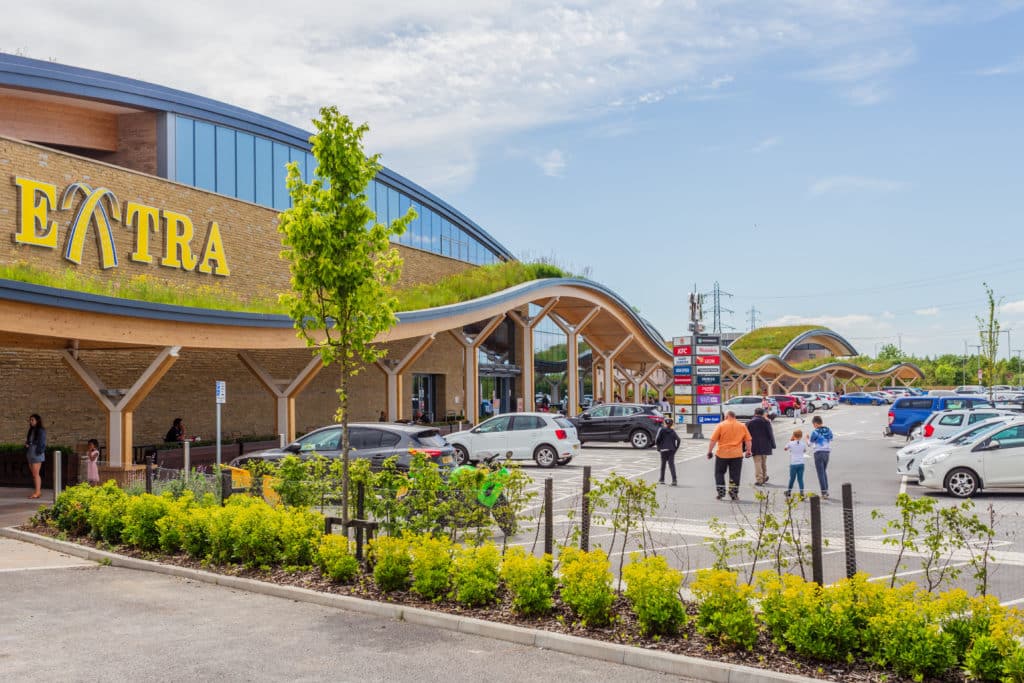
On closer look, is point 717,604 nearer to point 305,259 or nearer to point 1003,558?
point 1003,558

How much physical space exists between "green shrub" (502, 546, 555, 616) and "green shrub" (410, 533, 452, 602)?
2.45 ft

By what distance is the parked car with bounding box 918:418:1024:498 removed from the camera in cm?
1727

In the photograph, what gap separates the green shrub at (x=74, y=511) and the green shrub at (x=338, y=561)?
5.16 m

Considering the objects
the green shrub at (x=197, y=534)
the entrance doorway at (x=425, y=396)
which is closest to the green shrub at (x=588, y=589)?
the green shrub at (x=197, y=534)

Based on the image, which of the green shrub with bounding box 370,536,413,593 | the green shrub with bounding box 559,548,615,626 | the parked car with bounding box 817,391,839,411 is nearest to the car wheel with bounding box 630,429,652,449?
the green shrub with bounding box 370,536,413,593

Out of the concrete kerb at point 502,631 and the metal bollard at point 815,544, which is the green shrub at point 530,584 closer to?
the concrete kerb at point 502,631

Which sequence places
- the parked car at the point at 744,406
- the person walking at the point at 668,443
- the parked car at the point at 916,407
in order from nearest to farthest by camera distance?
1. the person walking at the point at 668,443
2. the parked car at the point at 916,407
3. the parked car at the point at 744,406

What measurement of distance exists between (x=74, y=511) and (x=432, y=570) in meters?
7.03

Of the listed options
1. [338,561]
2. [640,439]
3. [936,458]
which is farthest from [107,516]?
[640,439]

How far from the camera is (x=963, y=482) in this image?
17.5 m

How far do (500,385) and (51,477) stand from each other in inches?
1340

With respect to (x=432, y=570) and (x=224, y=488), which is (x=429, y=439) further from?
(x=432, y=570)

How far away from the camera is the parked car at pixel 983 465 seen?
17266 mm

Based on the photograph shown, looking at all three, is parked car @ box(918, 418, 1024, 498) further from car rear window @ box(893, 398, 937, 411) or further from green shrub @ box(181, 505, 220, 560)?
car rear window @ box(893, 398, 937, 411)
